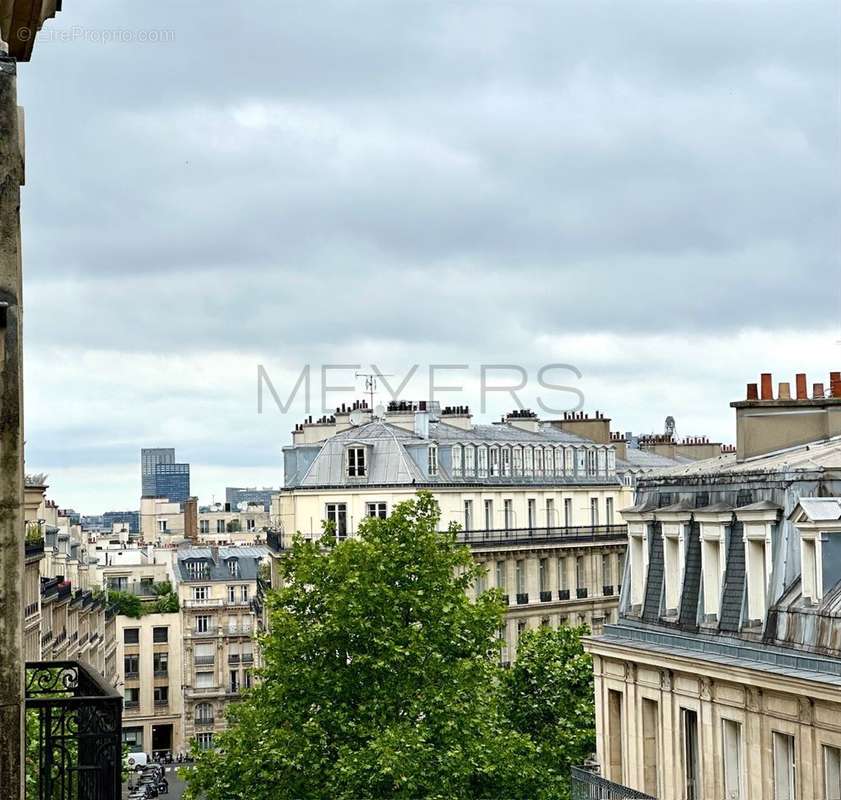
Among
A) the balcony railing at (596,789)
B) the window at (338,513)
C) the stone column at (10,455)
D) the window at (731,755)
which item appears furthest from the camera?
the window at (338,513)

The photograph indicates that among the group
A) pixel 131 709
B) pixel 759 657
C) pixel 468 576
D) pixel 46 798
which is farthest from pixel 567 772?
pixel 131 709

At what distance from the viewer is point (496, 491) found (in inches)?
2689

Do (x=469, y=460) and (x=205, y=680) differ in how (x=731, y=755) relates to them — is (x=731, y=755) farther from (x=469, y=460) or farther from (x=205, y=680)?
(x=205, y=680)

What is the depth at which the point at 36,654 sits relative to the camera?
216 feet

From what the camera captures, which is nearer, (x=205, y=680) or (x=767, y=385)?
(x=767, y=385)

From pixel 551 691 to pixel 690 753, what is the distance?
1619cm

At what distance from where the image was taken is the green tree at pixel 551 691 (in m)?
42.8

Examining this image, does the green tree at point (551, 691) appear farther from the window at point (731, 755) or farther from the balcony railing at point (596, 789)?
the window at point (731, 755)

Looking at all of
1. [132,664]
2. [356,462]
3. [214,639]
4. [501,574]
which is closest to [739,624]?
[356,462]

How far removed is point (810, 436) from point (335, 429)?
42.1 meters

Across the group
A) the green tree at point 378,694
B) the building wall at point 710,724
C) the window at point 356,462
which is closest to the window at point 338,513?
the window at point 356,462

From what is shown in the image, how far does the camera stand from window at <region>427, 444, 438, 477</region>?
65312 mm

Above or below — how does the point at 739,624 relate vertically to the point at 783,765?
above

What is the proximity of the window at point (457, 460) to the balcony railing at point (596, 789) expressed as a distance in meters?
34.3
